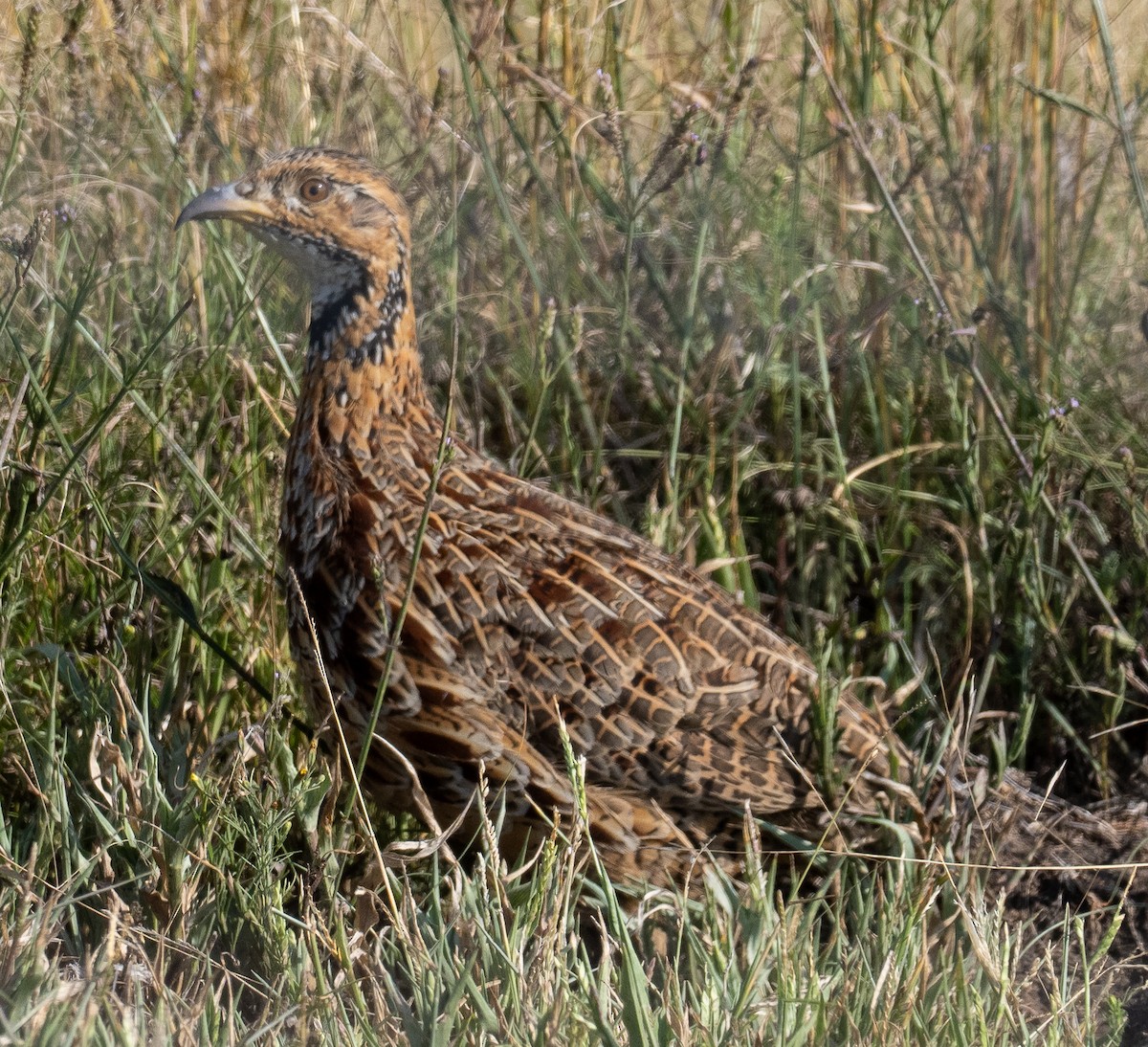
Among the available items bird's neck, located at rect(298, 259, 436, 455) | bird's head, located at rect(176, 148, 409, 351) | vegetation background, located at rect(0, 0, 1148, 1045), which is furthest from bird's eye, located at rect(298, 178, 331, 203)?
vegetation background, located at rect(0, 0, 1148, 1045)

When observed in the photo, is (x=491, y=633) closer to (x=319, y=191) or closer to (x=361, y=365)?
(x=361, y=365)

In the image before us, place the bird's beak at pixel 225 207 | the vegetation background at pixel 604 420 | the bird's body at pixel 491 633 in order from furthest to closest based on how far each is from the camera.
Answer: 1. the bird's beak at pixel 225 207
2. the bird's body at pixel 491 633
3. the vegetation background at pixel 604 420

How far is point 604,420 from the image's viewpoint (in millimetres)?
3928

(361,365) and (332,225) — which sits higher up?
(332,225)

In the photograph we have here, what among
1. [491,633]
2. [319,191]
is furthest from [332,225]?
[491,633]

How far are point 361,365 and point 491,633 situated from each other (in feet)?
2.18

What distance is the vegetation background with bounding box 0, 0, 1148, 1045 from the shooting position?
8.64ft

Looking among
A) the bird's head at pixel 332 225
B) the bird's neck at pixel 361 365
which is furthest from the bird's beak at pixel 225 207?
the bird's neck at pixel 361 365

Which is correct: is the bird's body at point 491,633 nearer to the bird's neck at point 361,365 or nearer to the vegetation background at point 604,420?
the bird's neck at point 361,365

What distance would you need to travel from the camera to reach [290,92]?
4582 mm

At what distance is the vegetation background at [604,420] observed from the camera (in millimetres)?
2633

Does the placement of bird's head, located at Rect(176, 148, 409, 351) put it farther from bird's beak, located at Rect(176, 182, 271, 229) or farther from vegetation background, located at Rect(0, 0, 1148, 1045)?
vegetation background, located at Rect(0, 0, 1148, 1045)

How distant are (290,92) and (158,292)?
1.26 meters

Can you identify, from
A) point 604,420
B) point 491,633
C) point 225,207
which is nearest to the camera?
point 491,633
